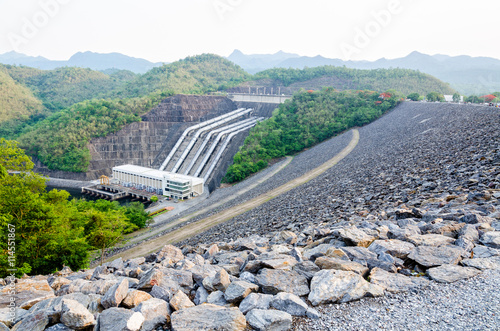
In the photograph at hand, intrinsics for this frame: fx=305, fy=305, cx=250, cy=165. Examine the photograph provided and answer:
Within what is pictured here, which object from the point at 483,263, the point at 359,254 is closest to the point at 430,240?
the point at 483,263

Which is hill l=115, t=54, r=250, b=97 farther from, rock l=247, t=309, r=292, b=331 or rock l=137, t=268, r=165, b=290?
rock l=247, t=309, r=292, b=331

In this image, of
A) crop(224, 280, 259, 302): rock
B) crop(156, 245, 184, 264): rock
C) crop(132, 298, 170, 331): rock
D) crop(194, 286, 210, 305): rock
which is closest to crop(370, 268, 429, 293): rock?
crop(224, 280, 259, 302): rock

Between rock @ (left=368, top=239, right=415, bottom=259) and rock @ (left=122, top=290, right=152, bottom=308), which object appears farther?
rock @ (left=368, top=239, right=415, bottom=259)

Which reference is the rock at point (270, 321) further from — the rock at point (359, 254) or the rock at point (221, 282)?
the rock at point (359, 254)

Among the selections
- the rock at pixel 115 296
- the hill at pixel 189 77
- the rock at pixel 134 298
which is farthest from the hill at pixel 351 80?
the rock at pixel 115 296

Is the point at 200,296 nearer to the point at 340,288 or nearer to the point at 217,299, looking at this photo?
the point at 217,299

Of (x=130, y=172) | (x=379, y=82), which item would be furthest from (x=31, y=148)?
(x=379, y=82)

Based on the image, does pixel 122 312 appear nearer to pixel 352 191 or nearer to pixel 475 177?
pixel 475 177
